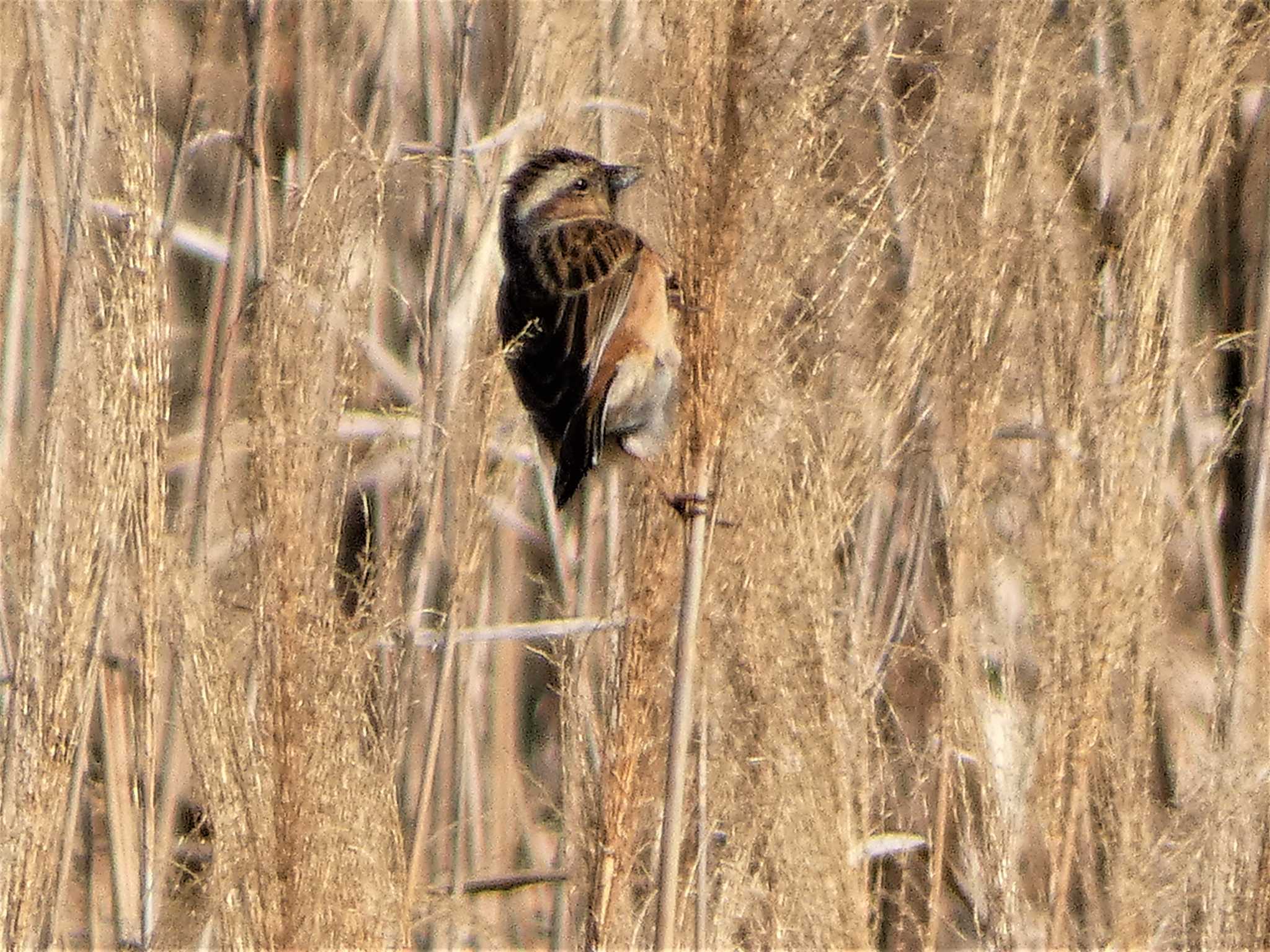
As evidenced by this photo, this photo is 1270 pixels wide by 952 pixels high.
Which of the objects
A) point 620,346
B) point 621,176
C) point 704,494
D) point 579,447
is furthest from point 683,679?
point 621,176

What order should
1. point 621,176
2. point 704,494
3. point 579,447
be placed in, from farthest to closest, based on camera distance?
point 621,176 < point 579,447 < point 704,494

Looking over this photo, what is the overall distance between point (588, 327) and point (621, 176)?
30 centimetres

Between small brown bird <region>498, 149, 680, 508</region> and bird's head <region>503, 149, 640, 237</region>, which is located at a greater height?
bird's head <region>503, 149, 640, 237</region>

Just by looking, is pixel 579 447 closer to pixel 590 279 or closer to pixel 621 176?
pixel 590 279

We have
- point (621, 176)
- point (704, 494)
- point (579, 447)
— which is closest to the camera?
point (704, 494)

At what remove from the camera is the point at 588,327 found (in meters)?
2.81

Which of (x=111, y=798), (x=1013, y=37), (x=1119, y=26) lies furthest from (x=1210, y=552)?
(x=111, y=798)

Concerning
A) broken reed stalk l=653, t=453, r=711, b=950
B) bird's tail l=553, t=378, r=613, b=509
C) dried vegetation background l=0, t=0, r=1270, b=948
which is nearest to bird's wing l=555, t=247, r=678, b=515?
bird's tail l=553, t=378, r=613, b=509

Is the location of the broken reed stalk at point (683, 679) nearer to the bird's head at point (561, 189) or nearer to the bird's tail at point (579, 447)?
the bird's tail at point (579, 447)

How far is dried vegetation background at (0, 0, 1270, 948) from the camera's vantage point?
199 centimetres

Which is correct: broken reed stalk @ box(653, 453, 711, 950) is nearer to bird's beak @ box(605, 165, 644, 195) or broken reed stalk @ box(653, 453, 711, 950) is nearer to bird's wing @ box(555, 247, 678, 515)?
bird's wing @ box(555, 247, 678, 515)

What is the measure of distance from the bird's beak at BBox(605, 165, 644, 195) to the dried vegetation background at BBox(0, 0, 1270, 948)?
113 mm

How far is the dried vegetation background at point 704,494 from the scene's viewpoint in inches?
78.4

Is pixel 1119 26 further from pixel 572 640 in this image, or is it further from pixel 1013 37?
pixel 572 640
